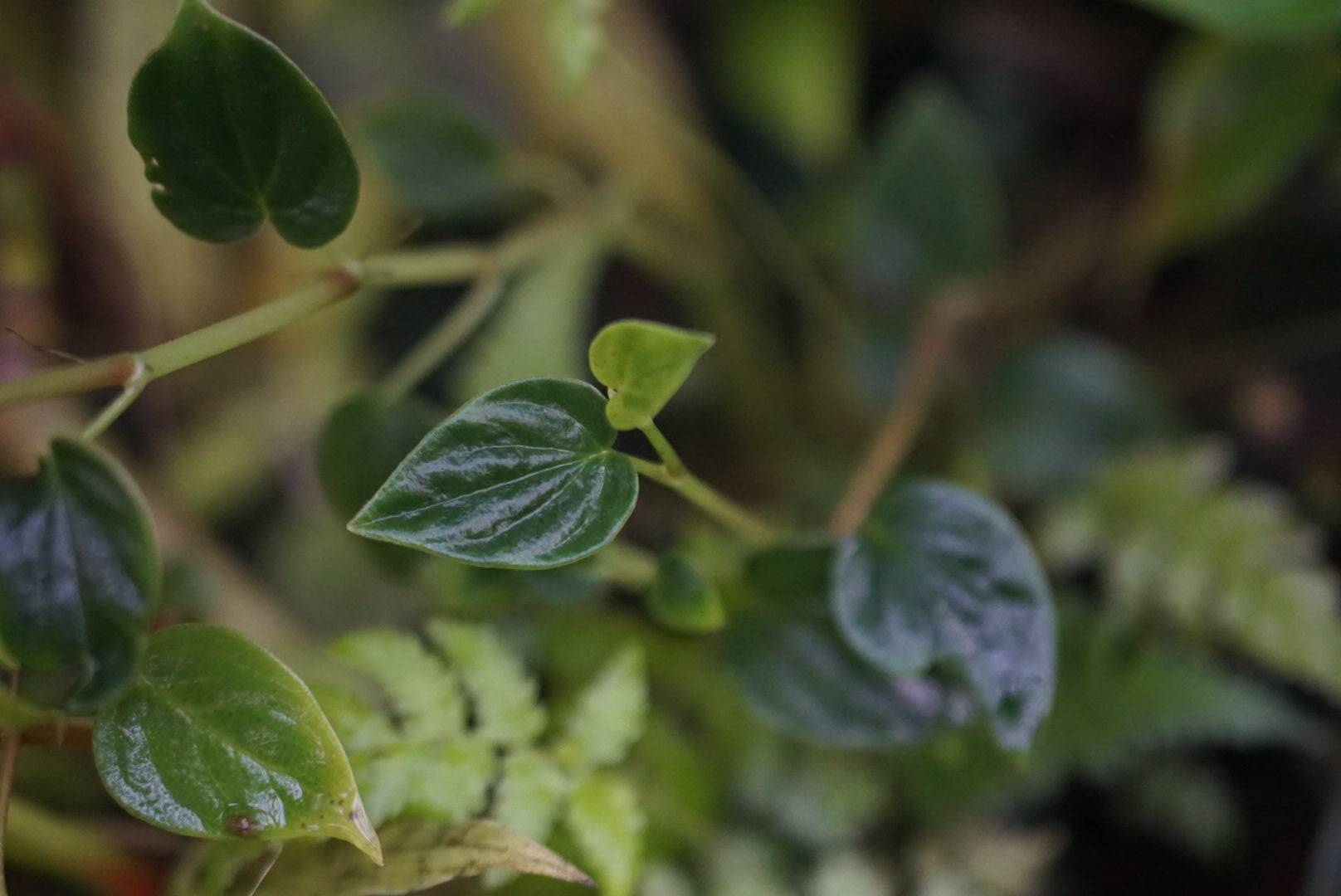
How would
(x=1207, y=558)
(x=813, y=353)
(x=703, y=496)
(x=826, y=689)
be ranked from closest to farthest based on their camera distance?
(x=703, y=496) → (x=826, y=689) → (x=1207, y=558) → (x=813, y=353)

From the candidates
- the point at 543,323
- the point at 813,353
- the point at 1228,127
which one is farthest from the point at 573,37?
the point at 1228,127

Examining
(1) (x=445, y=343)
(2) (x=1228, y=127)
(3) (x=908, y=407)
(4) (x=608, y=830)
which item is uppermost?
(2) (x=1228, y=127)

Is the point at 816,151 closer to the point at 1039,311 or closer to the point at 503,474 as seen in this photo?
the point at 1039,311

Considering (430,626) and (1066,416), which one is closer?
(430,626)

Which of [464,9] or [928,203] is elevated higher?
[464,9]

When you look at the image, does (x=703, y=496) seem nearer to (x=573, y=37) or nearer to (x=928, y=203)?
(x=573, y=37)

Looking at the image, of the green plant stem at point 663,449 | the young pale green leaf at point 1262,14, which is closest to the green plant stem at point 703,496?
the green plant stem at point 663,449

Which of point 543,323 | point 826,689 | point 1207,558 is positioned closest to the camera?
point 826,689
